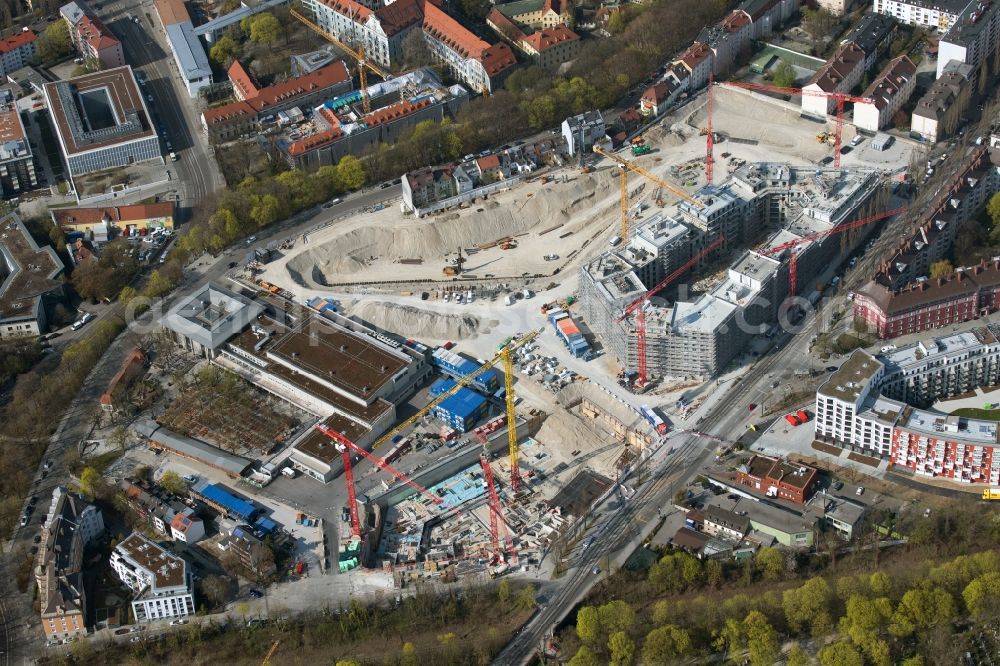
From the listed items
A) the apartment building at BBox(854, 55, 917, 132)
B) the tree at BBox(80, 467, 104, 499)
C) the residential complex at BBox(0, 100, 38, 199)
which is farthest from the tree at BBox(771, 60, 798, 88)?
the tree at BBox(80, 467, 104, 499)

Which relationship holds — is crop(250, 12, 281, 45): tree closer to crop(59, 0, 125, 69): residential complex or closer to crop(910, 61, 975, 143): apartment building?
crop(59, 0, 125, 69): residential complex

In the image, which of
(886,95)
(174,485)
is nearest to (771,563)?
(174,485)

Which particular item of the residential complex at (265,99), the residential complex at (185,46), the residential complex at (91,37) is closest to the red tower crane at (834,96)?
the residential complex at (265,99)

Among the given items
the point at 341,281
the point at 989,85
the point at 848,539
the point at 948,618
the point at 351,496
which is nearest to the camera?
the point at 948,618

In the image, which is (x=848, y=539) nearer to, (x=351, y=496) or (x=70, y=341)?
(x=351, y=496)

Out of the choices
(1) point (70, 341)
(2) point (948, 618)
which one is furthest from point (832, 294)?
(1) point (70, 341)

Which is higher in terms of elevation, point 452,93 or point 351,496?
point 452,93

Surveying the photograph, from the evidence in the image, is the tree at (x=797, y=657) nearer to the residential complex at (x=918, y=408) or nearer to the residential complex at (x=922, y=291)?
the residential complex at (x=918, y=408)
